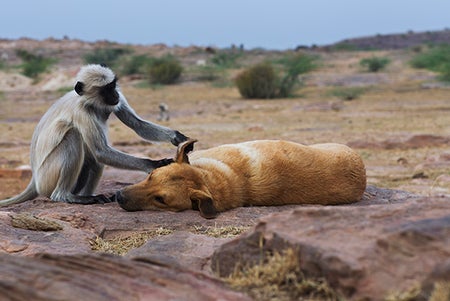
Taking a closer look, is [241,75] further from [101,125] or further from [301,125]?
[101,125]

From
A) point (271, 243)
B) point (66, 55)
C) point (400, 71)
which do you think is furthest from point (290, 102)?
point (66, 55)

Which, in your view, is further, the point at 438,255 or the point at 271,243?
the point at 271,243

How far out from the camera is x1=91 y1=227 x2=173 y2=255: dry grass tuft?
5457mm

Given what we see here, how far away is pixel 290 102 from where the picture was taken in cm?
2766

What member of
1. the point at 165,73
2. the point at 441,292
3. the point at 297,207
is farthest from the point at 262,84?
the point at 441,292

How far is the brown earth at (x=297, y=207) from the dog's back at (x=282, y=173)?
181 mm

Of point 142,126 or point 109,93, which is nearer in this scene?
→ point 109,93

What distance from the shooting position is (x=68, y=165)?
7414mm

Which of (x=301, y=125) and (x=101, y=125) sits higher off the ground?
(x=101, y=125)

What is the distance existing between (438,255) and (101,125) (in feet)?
16.0

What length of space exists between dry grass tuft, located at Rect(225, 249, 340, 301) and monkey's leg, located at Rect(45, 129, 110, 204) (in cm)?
410

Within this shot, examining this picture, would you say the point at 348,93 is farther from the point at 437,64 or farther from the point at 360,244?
the point at 360,244

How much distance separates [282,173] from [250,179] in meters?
0.29

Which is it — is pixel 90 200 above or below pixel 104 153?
below
